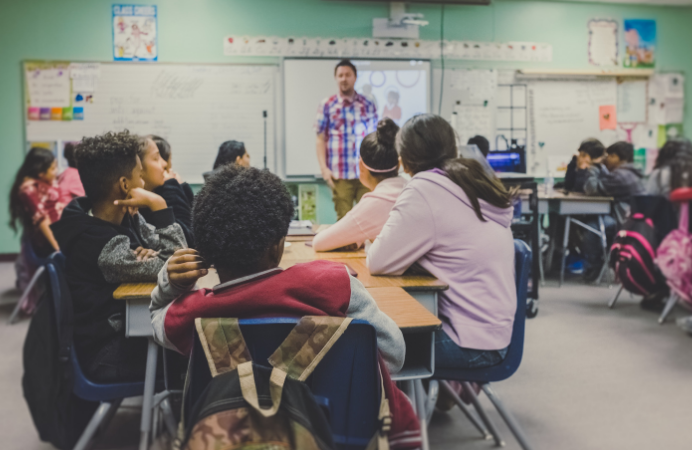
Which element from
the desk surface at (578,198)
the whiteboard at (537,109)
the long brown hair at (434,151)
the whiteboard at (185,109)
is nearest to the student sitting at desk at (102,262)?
the long brown hair at (434,151)

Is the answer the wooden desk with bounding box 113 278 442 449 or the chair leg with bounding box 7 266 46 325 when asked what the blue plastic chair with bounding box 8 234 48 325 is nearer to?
the chair leg with bounding box 7 266 46 325

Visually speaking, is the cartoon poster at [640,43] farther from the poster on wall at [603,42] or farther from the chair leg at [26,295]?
the chair leg at [26,295]

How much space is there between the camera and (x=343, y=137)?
16.1 ft

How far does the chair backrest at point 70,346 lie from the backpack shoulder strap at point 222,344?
88 cm

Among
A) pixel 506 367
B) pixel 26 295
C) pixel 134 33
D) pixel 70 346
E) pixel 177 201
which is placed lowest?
pixel 26 295

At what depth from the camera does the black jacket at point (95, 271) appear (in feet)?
5.40

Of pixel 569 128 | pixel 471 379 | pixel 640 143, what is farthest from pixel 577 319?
pixel 640 143

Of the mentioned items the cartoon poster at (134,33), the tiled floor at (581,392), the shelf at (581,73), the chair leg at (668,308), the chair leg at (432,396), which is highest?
the cartoon poster at (134,33)

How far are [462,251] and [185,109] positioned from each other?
4465 millimetres

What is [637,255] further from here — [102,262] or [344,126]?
[102,262]

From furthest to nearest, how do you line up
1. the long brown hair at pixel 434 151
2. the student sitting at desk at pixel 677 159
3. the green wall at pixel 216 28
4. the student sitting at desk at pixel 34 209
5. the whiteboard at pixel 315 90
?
the whiteboard at pixel 315 90, the green wall at pixel 216 28, the student sitting at desk at pixel 34 209, the long brown hair at pixel 434 151, the student sitting at desk at pixel 677 159

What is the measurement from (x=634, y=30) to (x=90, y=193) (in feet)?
21.0

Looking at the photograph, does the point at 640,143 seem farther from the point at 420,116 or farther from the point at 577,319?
the point at 420,116

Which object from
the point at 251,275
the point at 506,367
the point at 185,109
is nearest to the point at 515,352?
the point at 506,367
